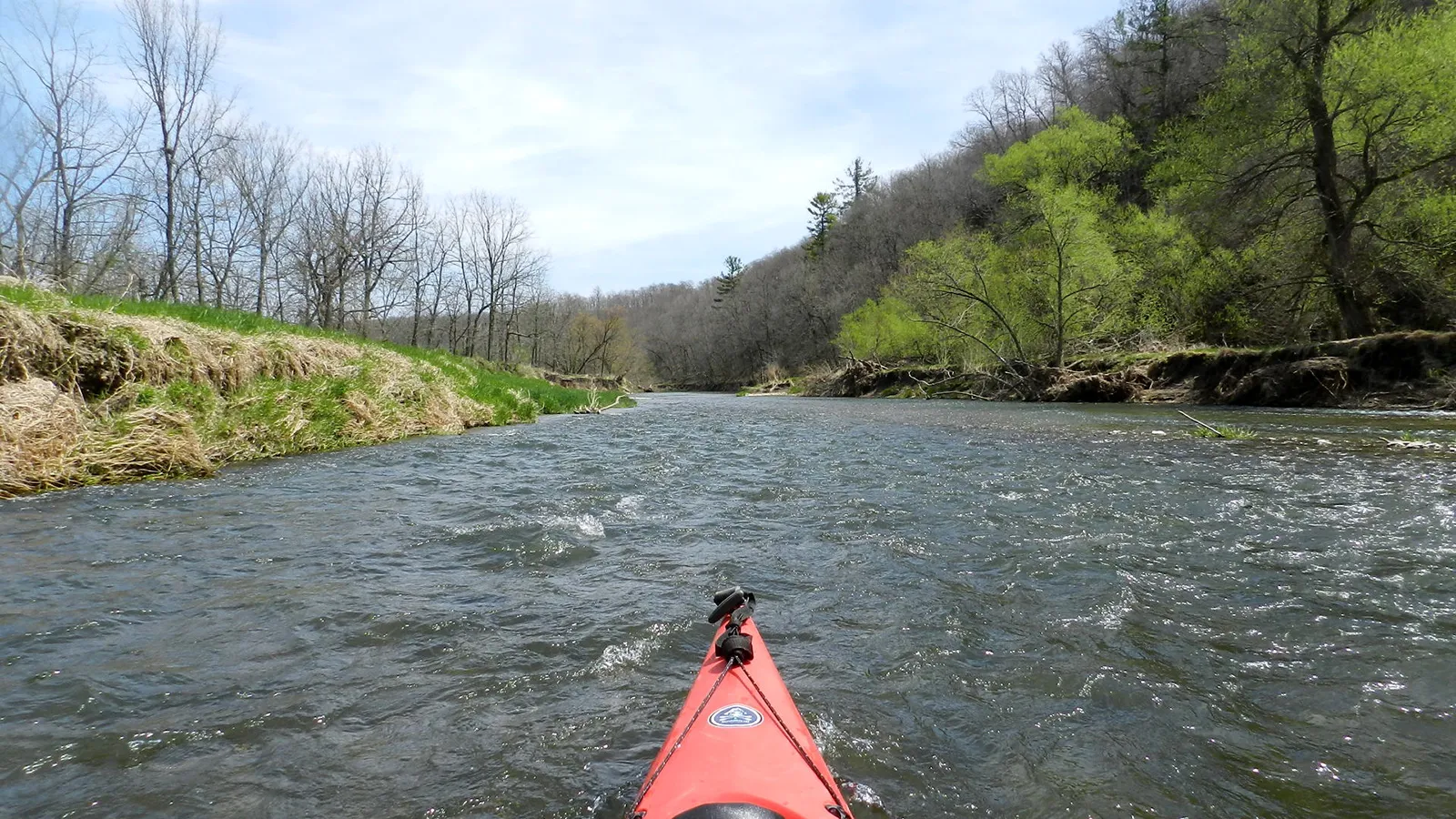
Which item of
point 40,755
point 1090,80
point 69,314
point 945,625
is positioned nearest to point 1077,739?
point 945,625

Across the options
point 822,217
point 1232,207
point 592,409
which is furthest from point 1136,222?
point 822,217

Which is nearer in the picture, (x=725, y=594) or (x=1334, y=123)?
(x=725, y=594)

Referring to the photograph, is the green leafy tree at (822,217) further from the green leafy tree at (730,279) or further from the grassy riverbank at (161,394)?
the grassy riverbank at (161,394)

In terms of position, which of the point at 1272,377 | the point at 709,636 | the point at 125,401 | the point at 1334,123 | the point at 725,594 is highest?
the point at 1334,123

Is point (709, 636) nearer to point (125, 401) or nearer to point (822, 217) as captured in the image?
point (125, 401)

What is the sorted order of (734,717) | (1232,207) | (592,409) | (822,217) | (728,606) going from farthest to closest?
(822,217) < (592,409) < (1232,207) < (728,606) < (734,717)

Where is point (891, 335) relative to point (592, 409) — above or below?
above

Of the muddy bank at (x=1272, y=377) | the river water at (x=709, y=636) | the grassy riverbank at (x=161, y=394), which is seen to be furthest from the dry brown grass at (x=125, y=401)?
the muddy bank at (x=1272, y=377)

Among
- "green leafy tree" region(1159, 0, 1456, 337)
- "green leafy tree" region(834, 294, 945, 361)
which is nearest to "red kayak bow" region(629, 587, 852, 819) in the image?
"green leafy tree" region(1159, 0, 1456, 337)

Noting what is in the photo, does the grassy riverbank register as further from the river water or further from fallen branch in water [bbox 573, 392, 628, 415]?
fallen branch in water [bbox 573, 392, 628, 415]

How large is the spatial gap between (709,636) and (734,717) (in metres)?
1.30

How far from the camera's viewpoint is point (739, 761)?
1650 millimetres

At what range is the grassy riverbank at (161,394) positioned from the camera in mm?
5883

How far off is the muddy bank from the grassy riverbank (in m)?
19.0
